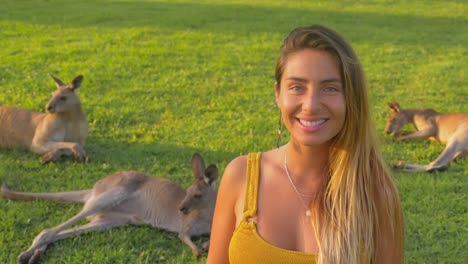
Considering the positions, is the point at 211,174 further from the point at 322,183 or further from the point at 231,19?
the point at 231,19

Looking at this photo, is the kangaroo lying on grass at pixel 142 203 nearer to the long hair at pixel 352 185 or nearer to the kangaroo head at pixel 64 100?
the kangaroo head at pixel 64 100

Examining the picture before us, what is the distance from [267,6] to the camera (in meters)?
17.8

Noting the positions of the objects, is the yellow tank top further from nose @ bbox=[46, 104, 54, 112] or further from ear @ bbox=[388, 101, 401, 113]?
ear @ bbox=[388, 101, 401, 113]

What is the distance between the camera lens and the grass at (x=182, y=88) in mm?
4883

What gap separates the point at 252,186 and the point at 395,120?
5.12 m

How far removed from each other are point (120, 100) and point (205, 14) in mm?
8067

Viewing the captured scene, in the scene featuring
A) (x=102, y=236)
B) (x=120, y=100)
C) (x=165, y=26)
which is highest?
(x=165, y=26)

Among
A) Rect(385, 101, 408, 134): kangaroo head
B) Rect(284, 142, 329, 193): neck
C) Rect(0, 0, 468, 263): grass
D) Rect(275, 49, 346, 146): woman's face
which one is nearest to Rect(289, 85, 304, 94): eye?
Rect(275, 49, 346, 146): woman's face

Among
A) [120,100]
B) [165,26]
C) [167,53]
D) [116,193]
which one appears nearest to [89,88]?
[120,100]

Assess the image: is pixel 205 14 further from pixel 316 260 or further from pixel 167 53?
pixel 316 260

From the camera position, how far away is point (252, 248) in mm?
2471

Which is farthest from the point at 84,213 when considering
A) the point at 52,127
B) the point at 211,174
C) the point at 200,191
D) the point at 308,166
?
the point at 308,166

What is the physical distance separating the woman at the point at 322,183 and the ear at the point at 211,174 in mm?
2059

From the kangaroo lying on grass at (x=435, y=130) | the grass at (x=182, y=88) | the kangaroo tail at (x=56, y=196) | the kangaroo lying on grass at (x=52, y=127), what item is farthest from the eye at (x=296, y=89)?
the kangaroo lying on grass at (x=52, y=127)
